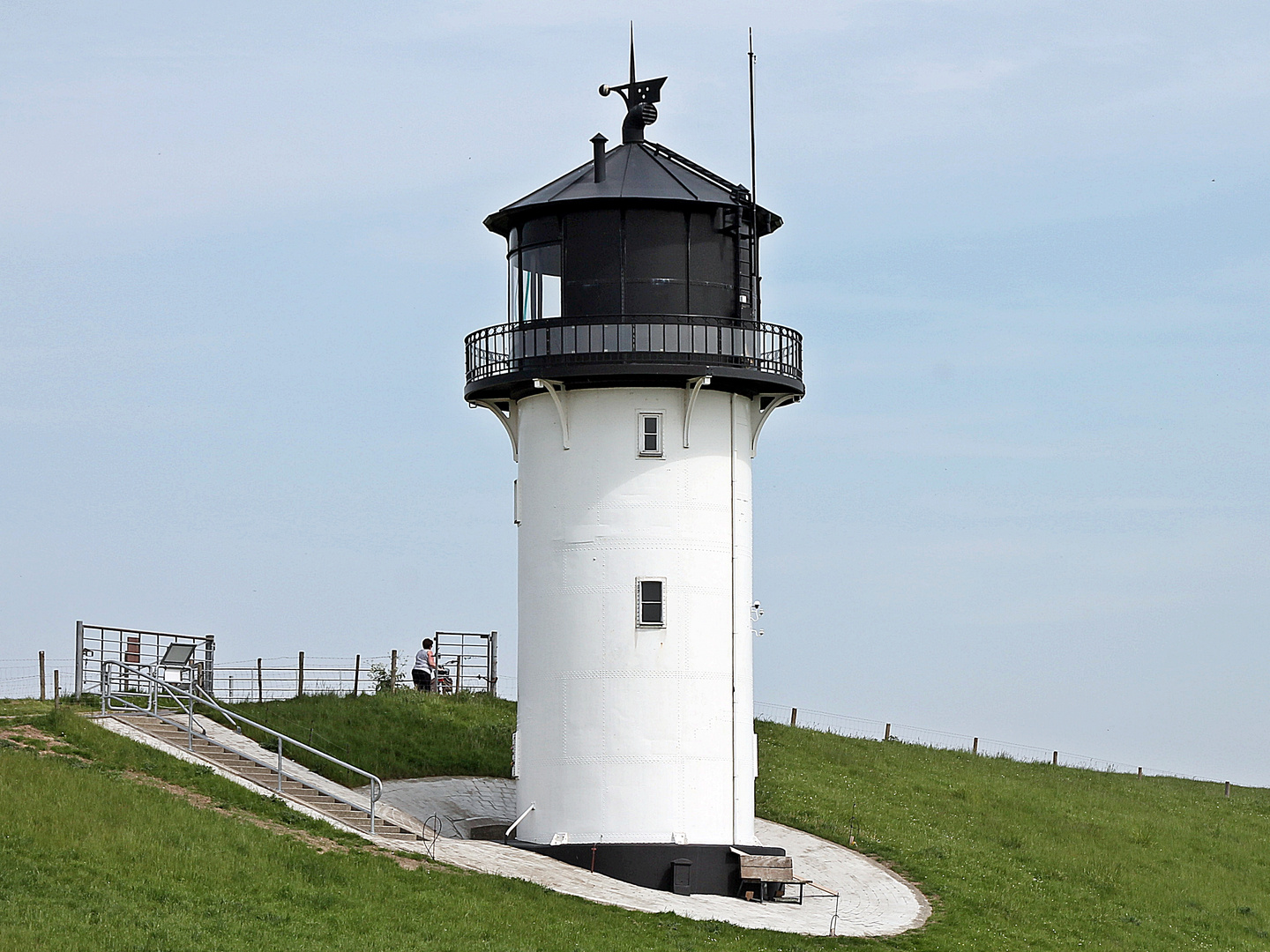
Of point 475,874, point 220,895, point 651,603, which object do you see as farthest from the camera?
point 651,603

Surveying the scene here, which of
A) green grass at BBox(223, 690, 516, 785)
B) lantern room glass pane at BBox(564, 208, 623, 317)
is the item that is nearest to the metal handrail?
green grass at BBox(223, 690, 516, 785)

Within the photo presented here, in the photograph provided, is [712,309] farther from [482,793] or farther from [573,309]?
[482,793]

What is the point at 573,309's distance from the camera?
28.7 meters

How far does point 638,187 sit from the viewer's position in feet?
94.7

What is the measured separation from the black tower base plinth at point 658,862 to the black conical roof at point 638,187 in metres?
11.3

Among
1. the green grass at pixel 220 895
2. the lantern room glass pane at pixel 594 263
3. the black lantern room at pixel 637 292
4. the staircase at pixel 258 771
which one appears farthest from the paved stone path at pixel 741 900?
the lantern room glass pane at pixel 594 263

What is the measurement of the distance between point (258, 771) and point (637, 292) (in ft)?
35.5

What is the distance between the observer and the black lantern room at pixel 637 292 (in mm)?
28109

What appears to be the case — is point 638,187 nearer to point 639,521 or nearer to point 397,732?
point 639,521

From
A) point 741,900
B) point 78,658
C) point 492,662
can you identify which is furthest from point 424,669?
point 741,900

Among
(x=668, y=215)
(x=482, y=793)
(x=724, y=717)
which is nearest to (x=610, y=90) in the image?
(x=668, y=215)

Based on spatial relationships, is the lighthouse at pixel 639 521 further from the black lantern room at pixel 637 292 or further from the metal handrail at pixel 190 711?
the metal handrail at pixel 190 711

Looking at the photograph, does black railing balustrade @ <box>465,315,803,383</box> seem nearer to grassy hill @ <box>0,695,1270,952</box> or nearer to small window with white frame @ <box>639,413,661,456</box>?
small window with white frame @ <box>639,413,661,456</box>

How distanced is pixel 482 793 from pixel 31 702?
9263mm
